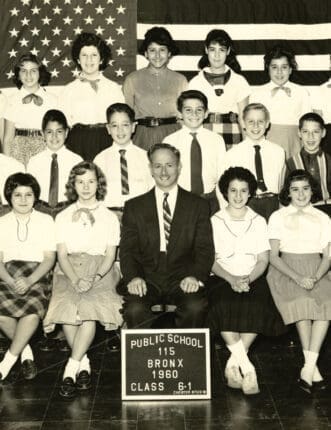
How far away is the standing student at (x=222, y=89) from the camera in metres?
6.09

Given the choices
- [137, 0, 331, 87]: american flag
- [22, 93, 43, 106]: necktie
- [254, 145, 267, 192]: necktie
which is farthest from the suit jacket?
[137, 0, 331, 87]: american flag

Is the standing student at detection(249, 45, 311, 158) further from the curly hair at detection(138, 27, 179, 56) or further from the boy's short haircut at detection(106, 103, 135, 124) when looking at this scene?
the boy's short haircut at detection(106, 103, 135, 124)

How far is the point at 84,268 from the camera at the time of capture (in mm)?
5125

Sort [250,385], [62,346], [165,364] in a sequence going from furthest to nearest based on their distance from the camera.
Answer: [62,346], [250,385], [165,364]

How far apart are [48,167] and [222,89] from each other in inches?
62.4

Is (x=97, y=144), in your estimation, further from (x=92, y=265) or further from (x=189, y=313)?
(x=189, y=313)

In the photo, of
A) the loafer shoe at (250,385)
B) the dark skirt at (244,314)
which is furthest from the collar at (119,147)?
the loafer shoe at (250,385)

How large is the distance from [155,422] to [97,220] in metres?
1.54

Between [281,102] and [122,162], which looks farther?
[281,102]

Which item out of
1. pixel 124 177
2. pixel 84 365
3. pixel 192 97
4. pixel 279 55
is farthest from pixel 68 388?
pixel 279 55

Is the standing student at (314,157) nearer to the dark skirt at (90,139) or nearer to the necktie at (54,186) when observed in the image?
the dark skirt at (90,139)

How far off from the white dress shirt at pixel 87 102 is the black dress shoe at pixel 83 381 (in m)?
2.18

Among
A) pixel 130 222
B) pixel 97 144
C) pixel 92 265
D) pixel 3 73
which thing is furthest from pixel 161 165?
pixel 3 73

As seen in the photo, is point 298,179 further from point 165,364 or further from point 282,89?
point 165,364
